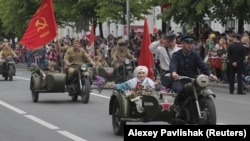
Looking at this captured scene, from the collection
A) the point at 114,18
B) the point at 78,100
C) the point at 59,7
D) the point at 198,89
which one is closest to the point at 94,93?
the point at 78,100

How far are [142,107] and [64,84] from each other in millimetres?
7287

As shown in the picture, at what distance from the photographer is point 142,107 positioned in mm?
11781

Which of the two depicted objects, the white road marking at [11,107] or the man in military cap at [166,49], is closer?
the man in military cap at [166,49]

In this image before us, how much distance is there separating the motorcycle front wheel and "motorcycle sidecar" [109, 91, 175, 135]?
71cm

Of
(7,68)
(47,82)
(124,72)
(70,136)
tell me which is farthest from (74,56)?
(7,68)

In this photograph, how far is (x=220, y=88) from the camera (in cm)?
2586

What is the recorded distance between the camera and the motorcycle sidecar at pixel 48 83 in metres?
18.8

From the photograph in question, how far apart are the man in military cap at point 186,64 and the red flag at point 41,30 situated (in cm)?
819

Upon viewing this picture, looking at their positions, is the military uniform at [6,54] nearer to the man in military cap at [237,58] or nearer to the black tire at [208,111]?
the man in military cap at [237,58]

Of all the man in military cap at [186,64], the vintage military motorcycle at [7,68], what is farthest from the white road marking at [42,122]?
the vintage military motorcycle at [7,68]

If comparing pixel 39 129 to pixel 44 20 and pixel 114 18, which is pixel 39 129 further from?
pixel 114 18

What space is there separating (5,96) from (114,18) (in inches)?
895

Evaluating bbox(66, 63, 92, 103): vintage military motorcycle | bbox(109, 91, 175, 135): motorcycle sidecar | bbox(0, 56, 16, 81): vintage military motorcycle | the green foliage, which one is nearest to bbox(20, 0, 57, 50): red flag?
bbox(66, 63, 92, 103): vintage military motorcycle

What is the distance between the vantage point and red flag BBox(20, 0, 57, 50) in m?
19.8
